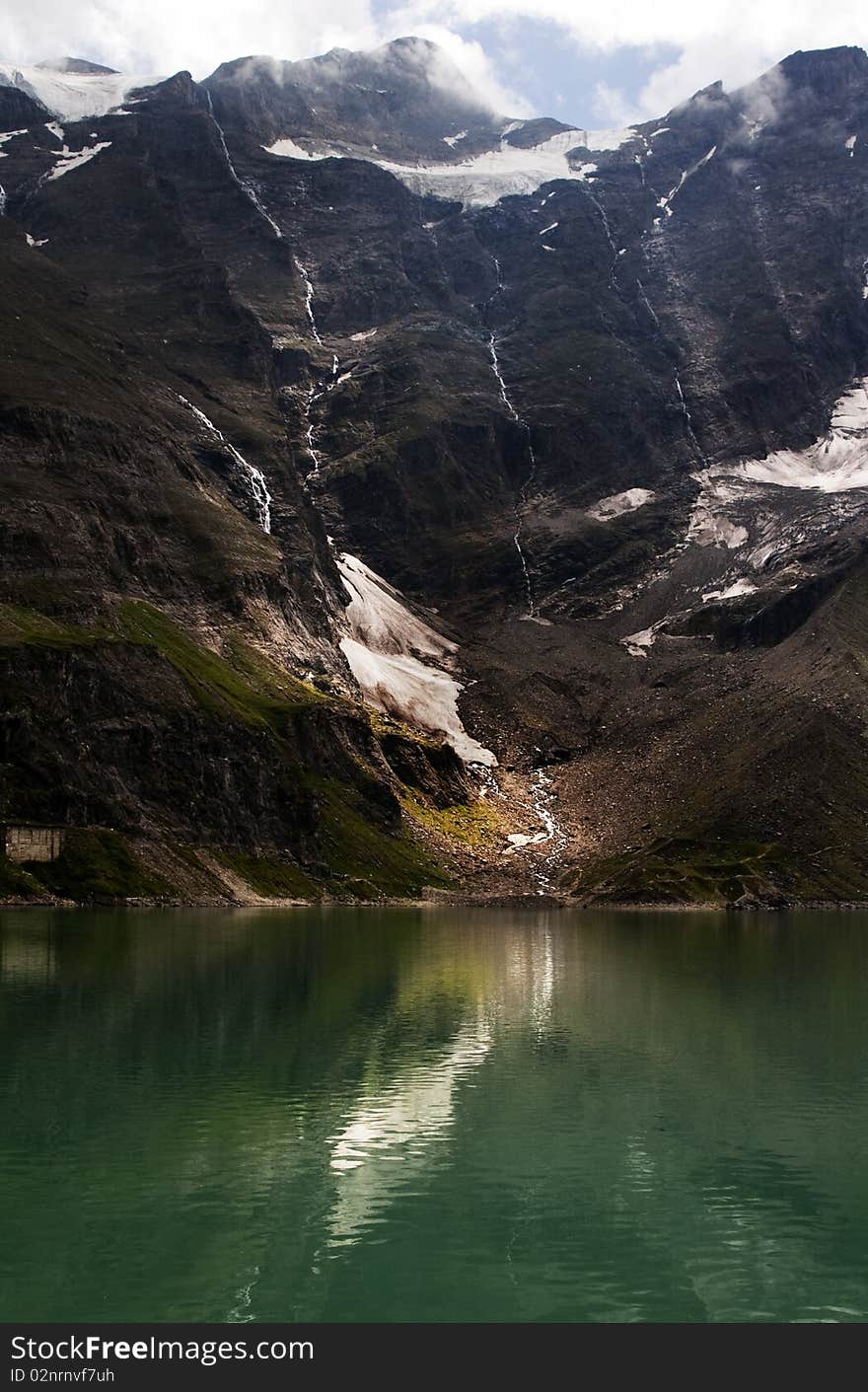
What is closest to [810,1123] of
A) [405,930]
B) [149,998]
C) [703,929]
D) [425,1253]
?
[425,1253]

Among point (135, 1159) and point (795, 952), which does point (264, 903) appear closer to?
point (795, 952)

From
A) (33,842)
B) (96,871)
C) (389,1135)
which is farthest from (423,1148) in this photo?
(33,842)

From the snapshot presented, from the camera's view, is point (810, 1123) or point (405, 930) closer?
point (810, 1123)

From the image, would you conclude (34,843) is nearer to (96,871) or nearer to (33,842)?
(33,842)

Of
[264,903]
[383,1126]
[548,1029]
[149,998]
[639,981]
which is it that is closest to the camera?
[383,1126]
